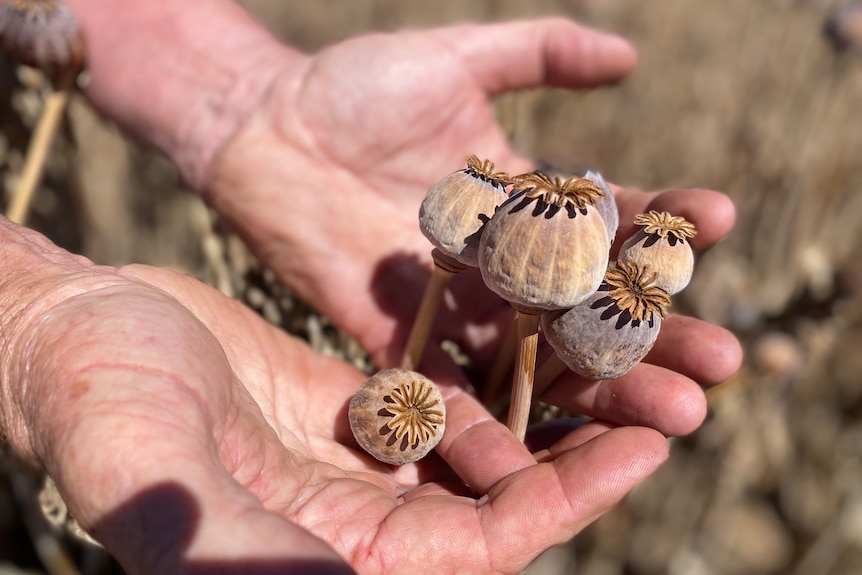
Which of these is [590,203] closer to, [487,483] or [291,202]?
[487,483]

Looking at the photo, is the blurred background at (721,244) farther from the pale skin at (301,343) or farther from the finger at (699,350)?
the finger at (699,350)

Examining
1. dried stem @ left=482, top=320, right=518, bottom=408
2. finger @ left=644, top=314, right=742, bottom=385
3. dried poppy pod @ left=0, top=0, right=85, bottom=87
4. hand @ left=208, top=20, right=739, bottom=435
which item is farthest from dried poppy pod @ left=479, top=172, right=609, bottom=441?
dried poppy pod @ left=0, top=0, right=85, bottom=87

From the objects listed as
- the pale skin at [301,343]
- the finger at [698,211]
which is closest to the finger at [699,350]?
the pale skin at [301,343]

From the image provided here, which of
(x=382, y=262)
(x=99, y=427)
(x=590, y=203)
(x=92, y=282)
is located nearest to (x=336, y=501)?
(x=99, y=427)

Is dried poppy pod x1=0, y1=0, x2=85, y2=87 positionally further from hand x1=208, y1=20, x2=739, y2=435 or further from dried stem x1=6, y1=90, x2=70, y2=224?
hand x1=208, y1=20, x2=739, y2=435

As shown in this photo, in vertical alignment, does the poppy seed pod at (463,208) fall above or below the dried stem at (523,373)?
above

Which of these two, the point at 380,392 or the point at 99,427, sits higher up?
the point at 99,427
